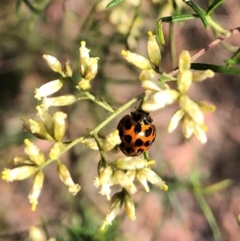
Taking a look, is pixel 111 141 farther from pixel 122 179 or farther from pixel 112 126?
pixel 112 126

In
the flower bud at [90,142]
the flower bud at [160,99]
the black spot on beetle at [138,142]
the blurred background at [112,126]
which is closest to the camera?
the flower bud at [160,99]

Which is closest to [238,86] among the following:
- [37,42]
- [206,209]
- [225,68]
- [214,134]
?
[214,134]

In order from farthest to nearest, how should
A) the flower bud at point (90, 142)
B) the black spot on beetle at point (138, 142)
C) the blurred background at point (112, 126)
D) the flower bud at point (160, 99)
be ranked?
the blurred background at point (112, 126) → the black spot on beetle at point (138, 142) → the flower bud at point (90, 142) → the flower bud at point (160, 99)

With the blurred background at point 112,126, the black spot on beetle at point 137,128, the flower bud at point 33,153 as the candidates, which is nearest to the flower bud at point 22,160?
the flower bud at point 33,153

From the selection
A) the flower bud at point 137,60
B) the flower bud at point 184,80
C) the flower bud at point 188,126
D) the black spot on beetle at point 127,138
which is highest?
the flower bud at point 184,80

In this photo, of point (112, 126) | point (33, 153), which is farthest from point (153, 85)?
point (112, 126)

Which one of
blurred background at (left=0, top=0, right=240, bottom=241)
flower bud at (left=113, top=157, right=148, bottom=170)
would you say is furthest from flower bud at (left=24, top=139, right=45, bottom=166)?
blurred background at (left=0, top=0, right=240, bottom=241)

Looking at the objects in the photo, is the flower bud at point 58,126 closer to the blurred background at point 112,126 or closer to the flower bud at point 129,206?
the flower bud at point 129,206
